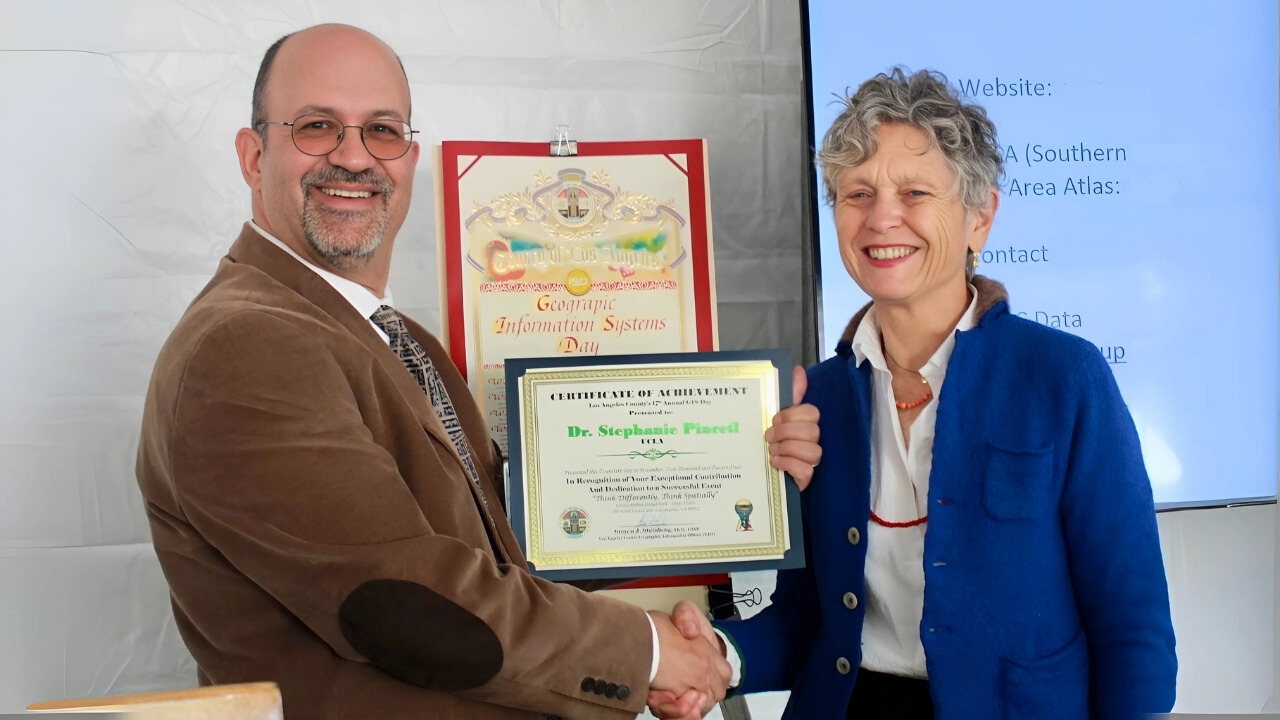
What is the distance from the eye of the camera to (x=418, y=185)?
2.79 metres

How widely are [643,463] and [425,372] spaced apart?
0.43 m

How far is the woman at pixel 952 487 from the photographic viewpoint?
5.75 feet

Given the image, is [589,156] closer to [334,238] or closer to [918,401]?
[334,238]

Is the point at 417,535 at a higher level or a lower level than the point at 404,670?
higher

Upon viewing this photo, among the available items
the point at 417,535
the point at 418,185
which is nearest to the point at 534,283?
the point at 418,185

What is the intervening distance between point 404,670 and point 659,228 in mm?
1091

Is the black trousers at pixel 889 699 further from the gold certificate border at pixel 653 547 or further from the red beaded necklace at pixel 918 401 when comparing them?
the red beaded necklace at pixel 918 401

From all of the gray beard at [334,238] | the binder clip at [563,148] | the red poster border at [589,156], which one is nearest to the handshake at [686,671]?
the red poster border at [589,156]

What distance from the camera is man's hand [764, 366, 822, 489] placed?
2016mm

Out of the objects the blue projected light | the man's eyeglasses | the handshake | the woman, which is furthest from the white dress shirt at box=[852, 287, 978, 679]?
the man's eyeglasses

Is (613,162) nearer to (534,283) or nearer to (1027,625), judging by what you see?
(534,283)

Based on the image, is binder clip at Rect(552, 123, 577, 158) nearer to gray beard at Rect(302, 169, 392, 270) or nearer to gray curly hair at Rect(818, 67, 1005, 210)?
gray beard at Rect(302, 169, 392, 270)

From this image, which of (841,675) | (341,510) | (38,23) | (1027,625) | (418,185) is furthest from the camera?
(418,185)

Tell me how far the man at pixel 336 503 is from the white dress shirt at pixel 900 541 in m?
0.16
